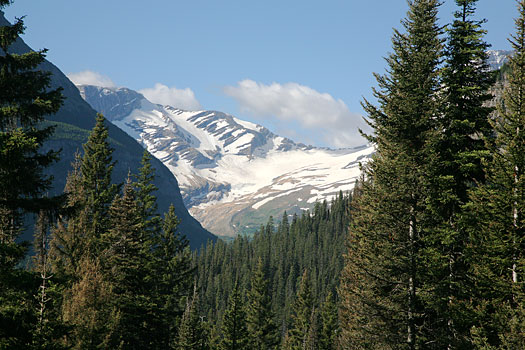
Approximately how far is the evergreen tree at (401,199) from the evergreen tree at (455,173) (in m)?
0.54

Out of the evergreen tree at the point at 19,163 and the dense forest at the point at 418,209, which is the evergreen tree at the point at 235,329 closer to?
the dense forest at the point at 418,209

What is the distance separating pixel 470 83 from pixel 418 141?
366 centimetres

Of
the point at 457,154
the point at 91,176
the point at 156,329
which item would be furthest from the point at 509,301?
the point at 91,176

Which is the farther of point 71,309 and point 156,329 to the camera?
point 156,329

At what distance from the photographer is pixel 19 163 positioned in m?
11.9

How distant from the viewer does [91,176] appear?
35.6 metres

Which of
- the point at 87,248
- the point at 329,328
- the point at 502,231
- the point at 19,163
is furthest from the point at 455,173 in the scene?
the point at 329,328

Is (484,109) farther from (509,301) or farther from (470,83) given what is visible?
(509,301)

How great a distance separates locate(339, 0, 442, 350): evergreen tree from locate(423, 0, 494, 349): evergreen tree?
537mm

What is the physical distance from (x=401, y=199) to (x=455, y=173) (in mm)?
2793

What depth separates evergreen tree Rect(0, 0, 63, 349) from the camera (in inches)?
467

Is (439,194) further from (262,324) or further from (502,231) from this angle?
(262,324)

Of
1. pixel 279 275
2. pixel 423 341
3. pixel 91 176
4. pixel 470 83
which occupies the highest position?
pixel 470 83

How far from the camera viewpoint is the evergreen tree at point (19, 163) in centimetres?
1187
